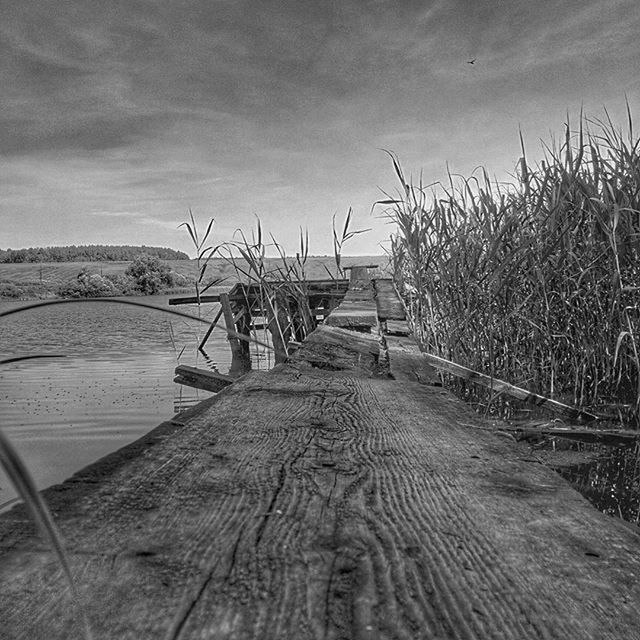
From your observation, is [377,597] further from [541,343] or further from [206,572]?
[541,343]

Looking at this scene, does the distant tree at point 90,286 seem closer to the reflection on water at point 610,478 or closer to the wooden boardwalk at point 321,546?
the reflection on water at point 610,478

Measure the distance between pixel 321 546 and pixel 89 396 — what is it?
8.08 meters

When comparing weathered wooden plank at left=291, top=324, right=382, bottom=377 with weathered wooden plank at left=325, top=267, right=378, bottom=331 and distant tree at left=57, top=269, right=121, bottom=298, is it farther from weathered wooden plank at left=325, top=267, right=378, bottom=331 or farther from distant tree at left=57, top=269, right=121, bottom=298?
distant tree at left=57, top=269, right=121, bottom=298

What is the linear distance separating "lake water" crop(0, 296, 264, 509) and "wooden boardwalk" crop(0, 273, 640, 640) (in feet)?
3.73

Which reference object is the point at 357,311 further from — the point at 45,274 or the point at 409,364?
the point at 45,274

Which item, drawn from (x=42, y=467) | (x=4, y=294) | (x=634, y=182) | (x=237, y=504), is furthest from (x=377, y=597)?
(x=4, y=294)

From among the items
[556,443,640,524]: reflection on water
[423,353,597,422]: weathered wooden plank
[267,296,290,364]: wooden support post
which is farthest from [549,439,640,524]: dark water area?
[267,296,290,364]: wooden support post

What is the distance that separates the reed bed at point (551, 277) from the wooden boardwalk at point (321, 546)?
2.69 m

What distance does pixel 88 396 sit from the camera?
27.0 ft

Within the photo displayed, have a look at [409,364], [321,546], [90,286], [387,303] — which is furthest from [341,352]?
[90,286]

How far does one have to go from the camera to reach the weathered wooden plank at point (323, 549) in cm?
68

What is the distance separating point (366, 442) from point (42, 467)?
4.68m

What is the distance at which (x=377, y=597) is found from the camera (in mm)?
713

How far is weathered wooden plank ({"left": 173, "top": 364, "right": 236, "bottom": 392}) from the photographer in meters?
6.20
